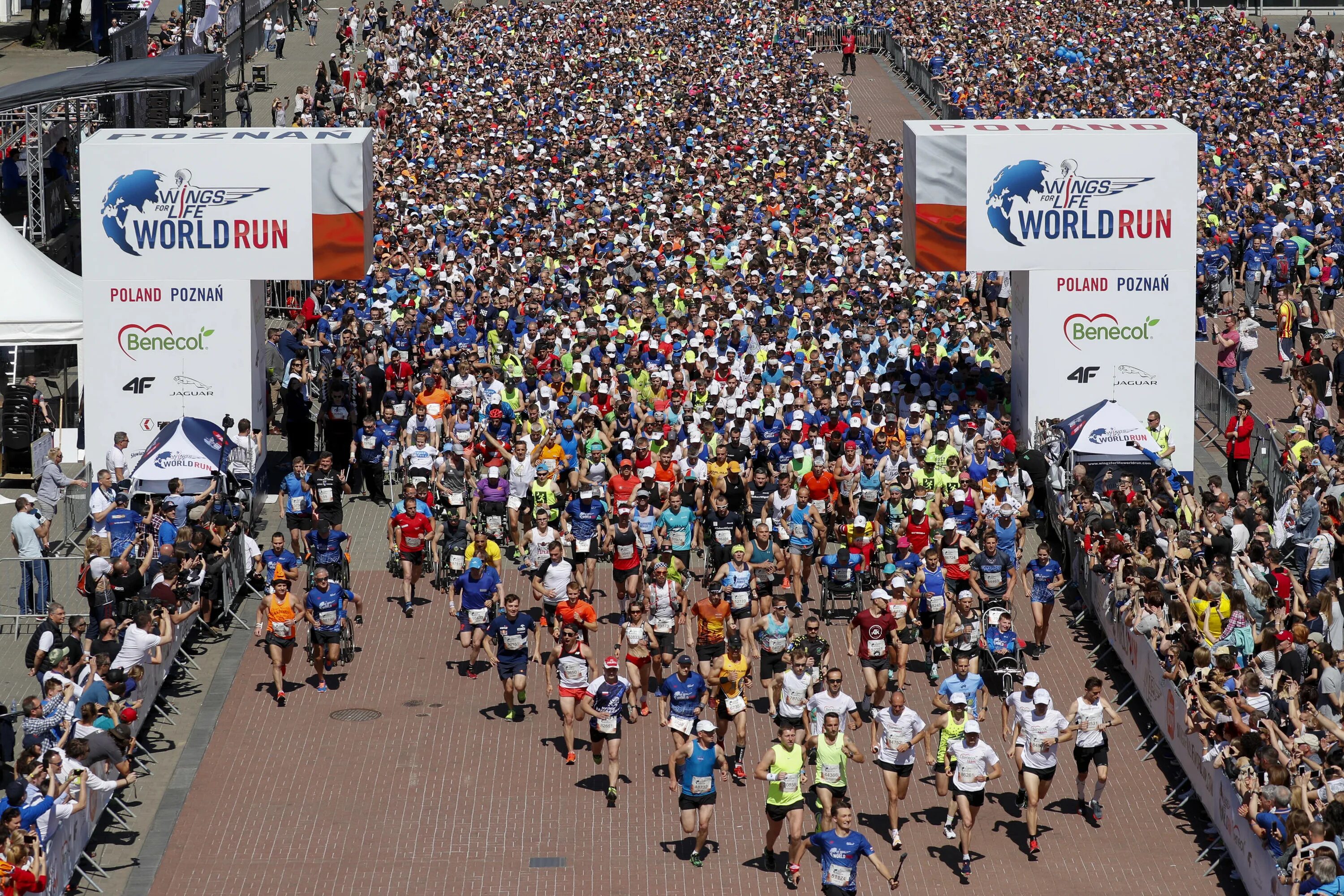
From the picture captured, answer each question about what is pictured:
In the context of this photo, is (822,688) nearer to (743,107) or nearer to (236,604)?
(236,604)

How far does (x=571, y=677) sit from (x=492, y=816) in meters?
1.59

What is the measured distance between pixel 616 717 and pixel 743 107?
105 ft

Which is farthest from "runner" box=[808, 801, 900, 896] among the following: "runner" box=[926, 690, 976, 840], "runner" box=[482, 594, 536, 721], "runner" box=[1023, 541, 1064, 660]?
"runner" box=[1023, 541, 1064, 660]

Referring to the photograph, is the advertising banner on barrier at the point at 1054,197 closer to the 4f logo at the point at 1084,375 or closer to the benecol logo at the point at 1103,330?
the benecol logo at the point at 1103,330

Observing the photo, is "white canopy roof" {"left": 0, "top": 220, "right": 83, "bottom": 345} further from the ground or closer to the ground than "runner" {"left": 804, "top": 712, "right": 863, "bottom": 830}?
further from the ground

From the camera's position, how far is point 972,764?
1594 centimetres

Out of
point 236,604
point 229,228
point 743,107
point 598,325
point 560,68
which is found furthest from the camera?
point 560,68

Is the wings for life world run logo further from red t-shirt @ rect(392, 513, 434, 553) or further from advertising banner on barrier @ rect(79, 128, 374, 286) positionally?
red t-shirt @ rect(392, 513, 434, 553)

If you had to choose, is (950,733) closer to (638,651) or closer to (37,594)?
(638,651)

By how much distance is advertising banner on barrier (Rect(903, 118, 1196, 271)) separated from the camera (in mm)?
25172

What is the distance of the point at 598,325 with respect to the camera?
1102 inches

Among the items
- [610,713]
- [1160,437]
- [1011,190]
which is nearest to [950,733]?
[610,713]

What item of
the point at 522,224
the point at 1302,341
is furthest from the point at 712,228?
the point at 1302,341

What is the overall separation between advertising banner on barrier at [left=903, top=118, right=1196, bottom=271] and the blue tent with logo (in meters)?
8.88
